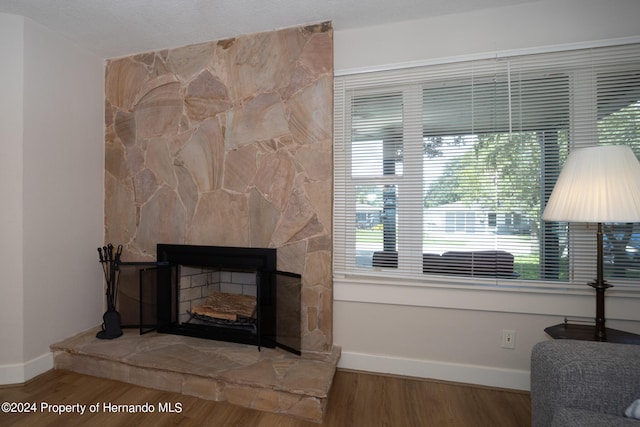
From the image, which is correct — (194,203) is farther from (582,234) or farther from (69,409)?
(582,234)

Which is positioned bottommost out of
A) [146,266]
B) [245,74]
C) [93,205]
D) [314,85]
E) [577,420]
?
[577,420]

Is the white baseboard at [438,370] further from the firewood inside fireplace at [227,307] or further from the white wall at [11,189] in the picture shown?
the white wall at [11,189]

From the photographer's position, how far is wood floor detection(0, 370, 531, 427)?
173 cm

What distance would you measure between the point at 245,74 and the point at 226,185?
906 mm

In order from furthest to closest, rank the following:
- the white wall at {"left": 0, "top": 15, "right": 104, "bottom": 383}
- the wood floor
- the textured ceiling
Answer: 1. the white wall at {"left": 0, "top": 15, "right": 104, "bottom": 383}
2. the textured ceiling
3. the wood floor

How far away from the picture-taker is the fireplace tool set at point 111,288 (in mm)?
2439

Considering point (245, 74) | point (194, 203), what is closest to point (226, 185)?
point (194, 203)

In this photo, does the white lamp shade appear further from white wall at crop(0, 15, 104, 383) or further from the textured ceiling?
white wall at crop(0, 15, 104, 383)

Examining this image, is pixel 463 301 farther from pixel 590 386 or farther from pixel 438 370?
pixel 590 386

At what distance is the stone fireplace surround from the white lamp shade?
4.52 ft

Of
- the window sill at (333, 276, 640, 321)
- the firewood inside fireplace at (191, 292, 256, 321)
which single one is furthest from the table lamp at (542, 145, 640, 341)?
the firewood inside fireplace at (191, 292, 256, 321)

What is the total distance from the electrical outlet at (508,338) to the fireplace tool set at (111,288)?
296 centimetres

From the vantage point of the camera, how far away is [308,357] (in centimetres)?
216

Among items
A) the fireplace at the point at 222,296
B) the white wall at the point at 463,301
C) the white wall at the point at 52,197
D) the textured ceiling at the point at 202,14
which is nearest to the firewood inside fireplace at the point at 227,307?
the fireplace at the point at 222,296
